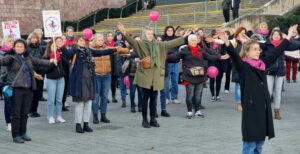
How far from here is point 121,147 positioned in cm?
895

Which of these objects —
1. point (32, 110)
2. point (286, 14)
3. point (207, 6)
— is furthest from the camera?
point (207, 6)

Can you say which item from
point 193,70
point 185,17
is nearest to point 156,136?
point 193,70

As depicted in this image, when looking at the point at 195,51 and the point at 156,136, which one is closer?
the point at 156,136

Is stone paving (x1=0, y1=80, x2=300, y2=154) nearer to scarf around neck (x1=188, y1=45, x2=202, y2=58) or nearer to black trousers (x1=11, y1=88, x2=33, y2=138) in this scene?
black trousers (x1=11, y1=88, x2=33, y2=138)

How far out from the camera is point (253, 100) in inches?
283

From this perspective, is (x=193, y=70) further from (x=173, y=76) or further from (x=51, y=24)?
(x=51, y=24)

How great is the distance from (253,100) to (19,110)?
4.18 meters

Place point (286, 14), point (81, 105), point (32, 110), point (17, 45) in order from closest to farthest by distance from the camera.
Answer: point (17, 45) < point (81, 105) < point (32, 110) < point (286, 14)

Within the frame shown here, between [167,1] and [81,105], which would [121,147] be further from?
[167,1]

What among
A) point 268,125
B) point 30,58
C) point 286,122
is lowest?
point 286,122

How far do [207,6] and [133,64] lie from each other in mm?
18203

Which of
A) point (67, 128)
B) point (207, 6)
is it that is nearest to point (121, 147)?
point (67, 128)

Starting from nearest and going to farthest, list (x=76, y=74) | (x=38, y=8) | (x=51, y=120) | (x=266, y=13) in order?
(x=76, y=74), (x=51, y=120), (x=266, y=13), (x=38, y=8)

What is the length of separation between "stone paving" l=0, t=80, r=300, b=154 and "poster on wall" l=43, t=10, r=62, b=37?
180 cm
